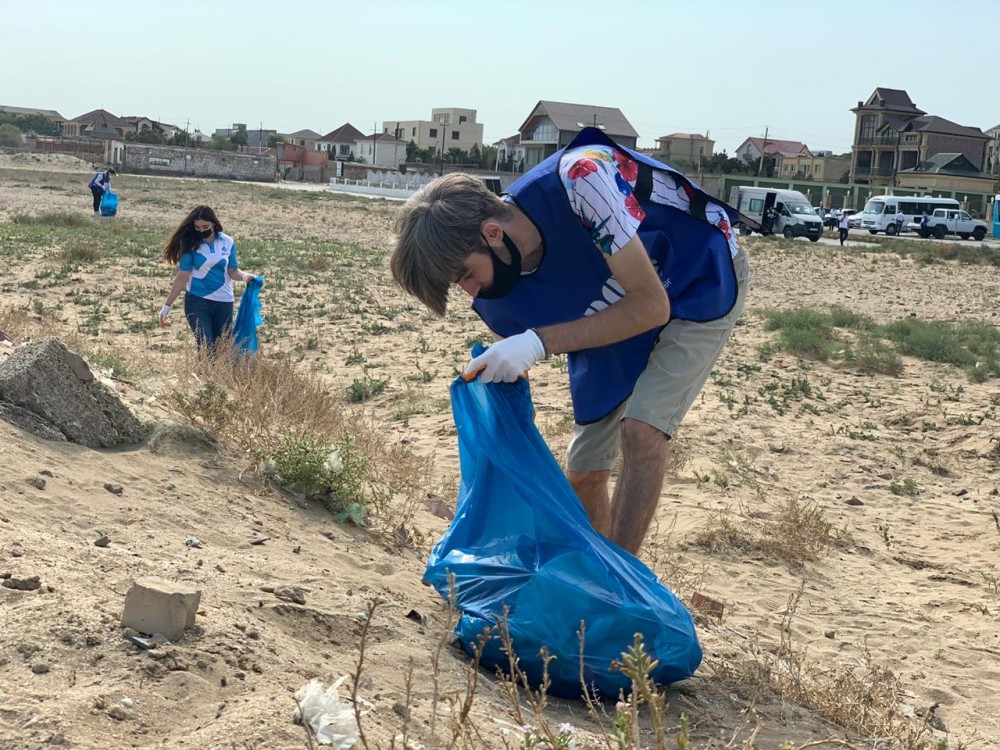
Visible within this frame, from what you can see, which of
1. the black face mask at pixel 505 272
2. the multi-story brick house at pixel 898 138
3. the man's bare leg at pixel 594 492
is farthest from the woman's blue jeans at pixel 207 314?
the multi-story brick house at pixel 898 138

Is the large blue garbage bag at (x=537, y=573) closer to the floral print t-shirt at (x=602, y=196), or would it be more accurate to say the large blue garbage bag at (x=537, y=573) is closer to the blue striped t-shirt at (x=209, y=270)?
the floral print t-shirt at (x=602, y=196)

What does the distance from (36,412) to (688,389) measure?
92.1 inches

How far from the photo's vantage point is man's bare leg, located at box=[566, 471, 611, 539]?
11.6ft

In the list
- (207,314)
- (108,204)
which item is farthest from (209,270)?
(108,204)

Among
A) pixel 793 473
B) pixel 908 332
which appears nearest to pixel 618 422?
pixel 793 473

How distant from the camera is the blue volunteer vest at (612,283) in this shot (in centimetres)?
314

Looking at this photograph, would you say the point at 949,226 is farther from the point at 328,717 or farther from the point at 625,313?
the point at 328,717

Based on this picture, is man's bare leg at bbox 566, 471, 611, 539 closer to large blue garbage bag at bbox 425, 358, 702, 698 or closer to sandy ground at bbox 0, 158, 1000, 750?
large blue garbage bag at bbox 425, 358, 702, 698

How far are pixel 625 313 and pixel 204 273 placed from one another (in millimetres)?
4908

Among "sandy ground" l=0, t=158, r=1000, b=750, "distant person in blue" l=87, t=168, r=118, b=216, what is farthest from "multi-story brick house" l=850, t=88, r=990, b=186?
"sandy ground" l=0, t=158, r=1000, b=750

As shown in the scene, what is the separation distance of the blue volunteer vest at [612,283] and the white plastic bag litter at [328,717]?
1.48m

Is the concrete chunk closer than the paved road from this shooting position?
Yes

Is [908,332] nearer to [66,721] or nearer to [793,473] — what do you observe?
[793,473]

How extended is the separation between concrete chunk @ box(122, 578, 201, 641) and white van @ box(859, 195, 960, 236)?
42.1m
